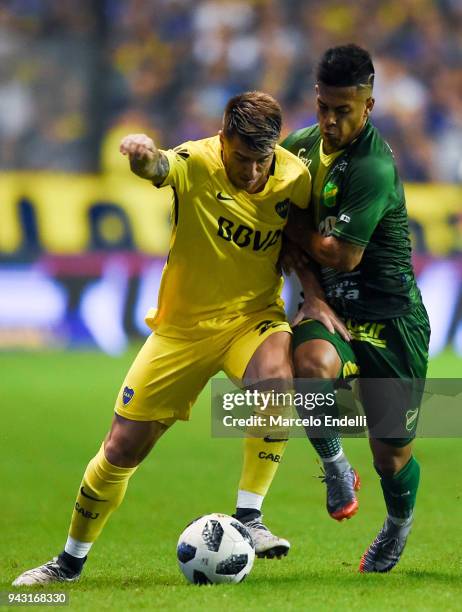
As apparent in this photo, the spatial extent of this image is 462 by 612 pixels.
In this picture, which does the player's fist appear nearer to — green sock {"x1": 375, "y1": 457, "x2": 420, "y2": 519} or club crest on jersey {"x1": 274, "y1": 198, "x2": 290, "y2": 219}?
club crest on jersey {"x1": 274, "y1": 198, "x2": 290, "y2": 219}

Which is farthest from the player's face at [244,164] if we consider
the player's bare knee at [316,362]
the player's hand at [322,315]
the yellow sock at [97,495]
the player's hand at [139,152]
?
the yellow sock at [97,495]

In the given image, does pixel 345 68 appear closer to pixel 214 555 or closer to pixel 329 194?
pixel 329 194

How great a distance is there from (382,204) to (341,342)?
67cm

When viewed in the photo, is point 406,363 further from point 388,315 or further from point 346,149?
point 346,149

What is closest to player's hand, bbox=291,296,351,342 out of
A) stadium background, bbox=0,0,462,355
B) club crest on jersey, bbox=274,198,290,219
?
club crest on jersey, bbox=274,198,290,219

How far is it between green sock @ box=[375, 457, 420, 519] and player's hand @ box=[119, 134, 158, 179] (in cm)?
191

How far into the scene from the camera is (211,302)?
18.2 ft

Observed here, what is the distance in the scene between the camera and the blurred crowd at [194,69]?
16.9 metres

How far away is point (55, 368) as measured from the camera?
13.8m

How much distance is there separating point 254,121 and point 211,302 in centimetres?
93

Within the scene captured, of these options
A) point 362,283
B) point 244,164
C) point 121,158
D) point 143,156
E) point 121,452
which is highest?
point 143,156

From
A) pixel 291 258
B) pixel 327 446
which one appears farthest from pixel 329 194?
pixel 327 446

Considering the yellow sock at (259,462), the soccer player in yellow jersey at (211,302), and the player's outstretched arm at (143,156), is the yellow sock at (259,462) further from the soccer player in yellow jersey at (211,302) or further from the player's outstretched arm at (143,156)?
the player's outstretched arm at (143,156)

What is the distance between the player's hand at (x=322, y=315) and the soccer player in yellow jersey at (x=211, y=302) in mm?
21
